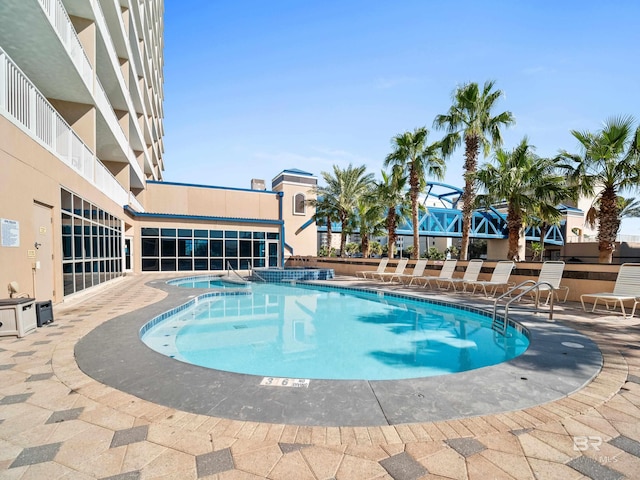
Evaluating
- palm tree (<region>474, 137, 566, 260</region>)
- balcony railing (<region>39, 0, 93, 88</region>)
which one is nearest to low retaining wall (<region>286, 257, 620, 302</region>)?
palm tree (<region>474, 137, 566, 260</region>)

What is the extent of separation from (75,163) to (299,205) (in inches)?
785

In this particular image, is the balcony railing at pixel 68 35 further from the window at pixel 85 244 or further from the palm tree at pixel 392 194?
the palm tree at pixel 392 194

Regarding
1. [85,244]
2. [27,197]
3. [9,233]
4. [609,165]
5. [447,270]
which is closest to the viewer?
[9,233]

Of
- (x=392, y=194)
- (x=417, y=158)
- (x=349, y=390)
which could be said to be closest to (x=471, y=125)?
(x=417, y=158)

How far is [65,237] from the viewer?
8.47m

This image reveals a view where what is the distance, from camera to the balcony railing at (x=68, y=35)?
7.25m

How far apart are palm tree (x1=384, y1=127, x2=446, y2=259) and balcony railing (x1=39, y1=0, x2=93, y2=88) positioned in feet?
42.9

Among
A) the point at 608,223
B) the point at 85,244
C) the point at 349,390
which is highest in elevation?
the point at 608,223

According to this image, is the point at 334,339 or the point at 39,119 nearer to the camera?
the point at 334,339

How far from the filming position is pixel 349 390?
10.4 feet

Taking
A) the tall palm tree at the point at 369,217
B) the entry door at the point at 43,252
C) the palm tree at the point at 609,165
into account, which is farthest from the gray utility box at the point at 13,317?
the tall palm tree at the point at 369,217

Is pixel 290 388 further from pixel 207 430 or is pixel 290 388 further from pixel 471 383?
pixel 471 383

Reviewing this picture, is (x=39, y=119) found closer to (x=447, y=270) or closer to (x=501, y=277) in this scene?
(x=501, y=277)

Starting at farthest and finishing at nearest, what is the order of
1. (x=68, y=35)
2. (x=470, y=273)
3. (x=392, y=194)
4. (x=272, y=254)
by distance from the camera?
1. (x=272, y=254)
2. (x=392, y=194)
3. (x=470, y=273)
4. (x=68, y=35)
